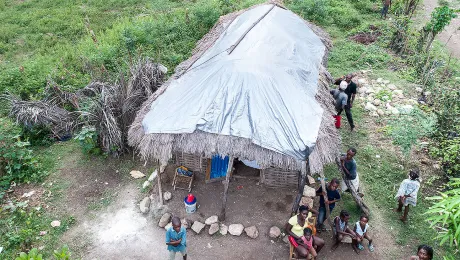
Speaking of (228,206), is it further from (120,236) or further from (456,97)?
(456,97)

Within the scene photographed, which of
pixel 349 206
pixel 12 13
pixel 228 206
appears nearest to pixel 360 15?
pixel 349 206

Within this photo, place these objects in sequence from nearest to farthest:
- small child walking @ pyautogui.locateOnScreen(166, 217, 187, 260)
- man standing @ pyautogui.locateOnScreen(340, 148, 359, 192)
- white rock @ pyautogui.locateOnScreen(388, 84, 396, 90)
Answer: small child walking @ pyautogui.locateOnScreen(166, 217, 187, 260), man standing @ pyautogui.locateOnScreen(340, 148, 359, 192), white rock @ pyautogui.locateOnScreen(388, 84, 396, 90)

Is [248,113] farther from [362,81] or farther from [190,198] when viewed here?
[362,81]

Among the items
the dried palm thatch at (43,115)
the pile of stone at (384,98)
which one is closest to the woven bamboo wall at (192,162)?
the dried palm thatch at (43,115)

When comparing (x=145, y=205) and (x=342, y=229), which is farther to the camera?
(x=145, y=205)

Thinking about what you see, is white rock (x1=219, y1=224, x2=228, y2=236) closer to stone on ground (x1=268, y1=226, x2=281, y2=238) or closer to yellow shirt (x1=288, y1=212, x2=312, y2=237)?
stone on ground (x1=268, y1=226, x2=281, y2=238)

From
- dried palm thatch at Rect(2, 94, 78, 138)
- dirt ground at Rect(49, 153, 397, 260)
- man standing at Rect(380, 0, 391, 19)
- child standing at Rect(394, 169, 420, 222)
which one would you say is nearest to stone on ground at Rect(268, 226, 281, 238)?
dirt ground at Rect(49, 153, 397, 260)

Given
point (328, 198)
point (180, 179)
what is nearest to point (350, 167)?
point (328, 198)
